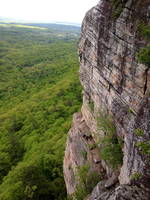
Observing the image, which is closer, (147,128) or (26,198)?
(147,128)

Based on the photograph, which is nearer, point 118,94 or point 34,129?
point 118,94

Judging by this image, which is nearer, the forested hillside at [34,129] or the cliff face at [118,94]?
the cliff face at [118,94]

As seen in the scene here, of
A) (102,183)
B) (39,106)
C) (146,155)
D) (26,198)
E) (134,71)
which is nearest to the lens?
(146,155)

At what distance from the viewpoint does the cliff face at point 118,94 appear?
25.6 ft

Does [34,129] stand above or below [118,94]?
below

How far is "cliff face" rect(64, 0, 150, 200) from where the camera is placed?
7809 millimetres

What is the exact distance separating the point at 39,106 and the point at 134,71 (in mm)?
51772

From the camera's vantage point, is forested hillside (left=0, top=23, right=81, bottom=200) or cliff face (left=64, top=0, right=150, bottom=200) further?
forested hillside (left=0, top=23, right=81, bottom=200)

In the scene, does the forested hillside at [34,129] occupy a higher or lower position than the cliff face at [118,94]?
lower

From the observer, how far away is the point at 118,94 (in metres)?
11.8

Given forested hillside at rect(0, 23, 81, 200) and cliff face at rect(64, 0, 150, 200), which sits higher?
cliff face at rect(64, 0, 150, 200)

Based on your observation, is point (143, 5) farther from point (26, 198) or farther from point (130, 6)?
point (26, 198)

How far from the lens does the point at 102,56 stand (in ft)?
43.1

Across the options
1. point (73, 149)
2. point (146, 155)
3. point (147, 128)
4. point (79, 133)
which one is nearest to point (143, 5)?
point (147, 128)
